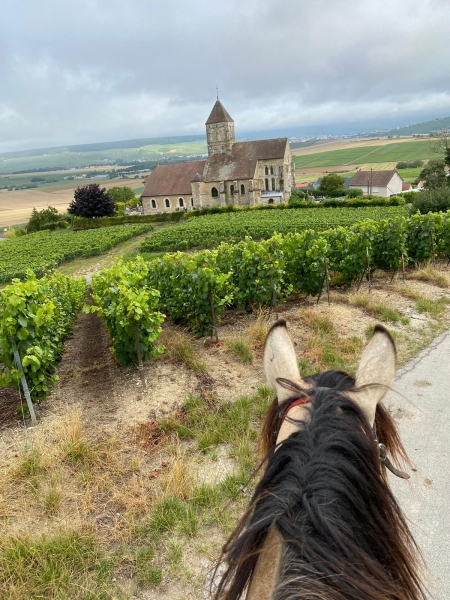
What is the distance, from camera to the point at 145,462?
4559 millimetres

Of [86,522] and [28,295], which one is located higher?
[28,295]

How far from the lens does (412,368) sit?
6.34m

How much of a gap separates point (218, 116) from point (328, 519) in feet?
221

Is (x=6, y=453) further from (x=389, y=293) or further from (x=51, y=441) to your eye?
(x=389, y=293)

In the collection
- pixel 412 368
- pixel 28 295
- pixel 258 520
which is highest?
pixel 258 520

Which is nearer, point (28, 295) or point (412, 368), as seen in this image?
point (28, 295)

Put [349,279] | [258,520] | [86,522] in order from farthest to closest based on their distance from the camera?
[349,279] < [86,522] < [258,520]

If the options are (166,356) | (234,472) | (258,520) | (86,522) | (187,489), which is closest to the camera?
(258,520)

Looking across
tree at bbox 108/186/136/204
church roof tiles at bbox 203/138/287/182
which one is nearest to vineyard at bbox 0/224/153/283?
church roof tiles at bbox 203/138/287/182

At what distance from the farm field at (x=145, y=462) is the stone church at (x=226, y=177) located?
5073 cm

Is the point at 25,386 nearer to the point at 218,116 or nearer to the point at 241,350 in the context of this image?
the point at 241,350

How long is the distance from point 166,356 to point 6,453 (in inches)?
127

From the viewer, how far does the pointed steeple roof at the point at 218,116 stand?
6103cm

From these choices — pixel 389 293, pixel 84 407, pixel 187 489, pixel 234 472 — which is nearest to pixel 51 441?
pixel 84 407
